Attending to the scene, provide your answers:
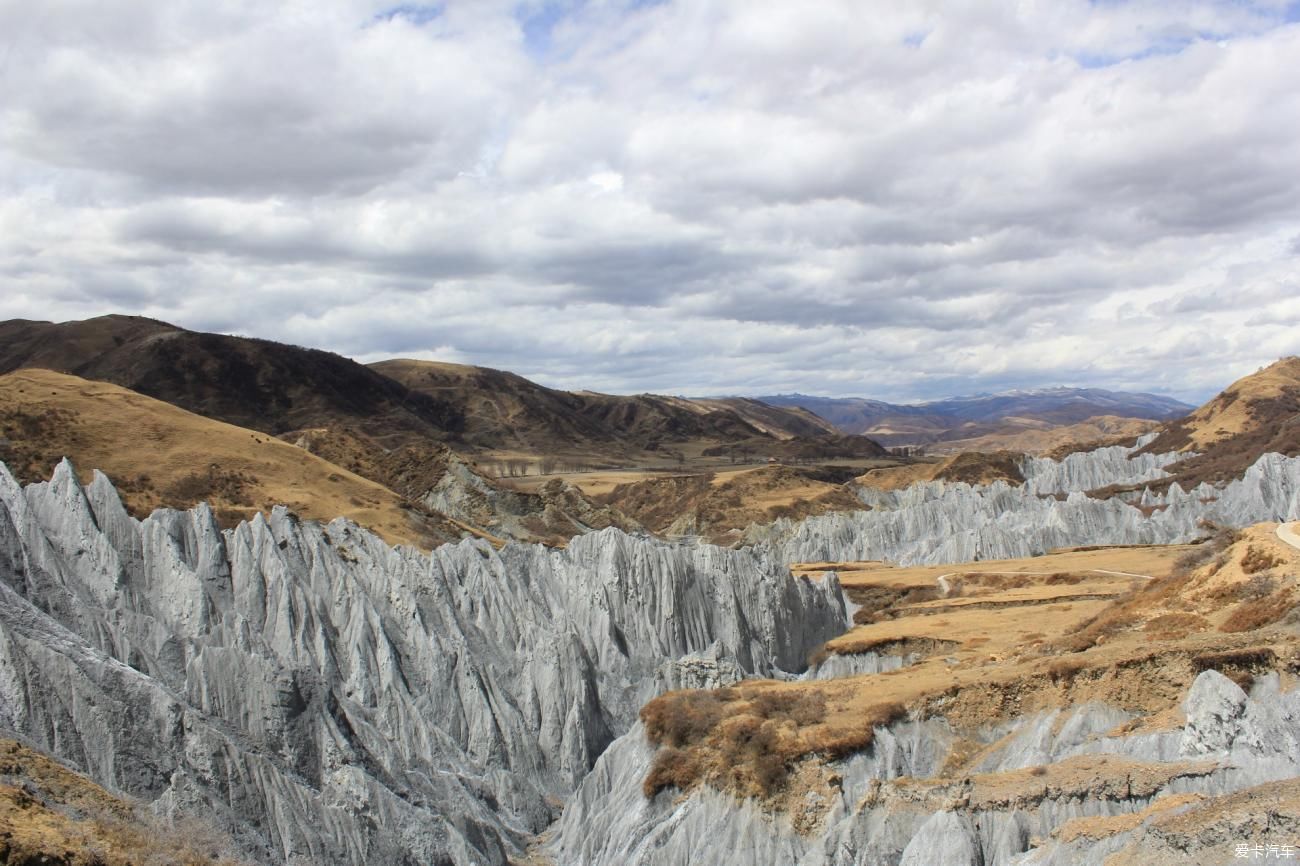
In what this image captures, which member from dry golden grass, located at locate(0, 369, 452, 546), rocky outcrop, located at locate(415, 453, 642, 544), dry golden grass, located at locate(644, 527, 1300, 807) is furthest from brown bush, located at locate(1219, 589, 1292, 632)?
rocky outcrop, located at locate(415, 453, 642, 544)

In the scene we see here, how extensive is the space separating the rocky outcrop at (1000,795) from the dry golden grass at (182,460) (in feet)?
118

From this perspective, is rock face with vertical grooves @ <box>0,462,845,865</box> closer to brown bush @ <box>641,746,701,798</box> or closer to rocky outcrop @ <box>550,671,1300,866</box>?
brown bush @ <box>641,746,701,798</box>

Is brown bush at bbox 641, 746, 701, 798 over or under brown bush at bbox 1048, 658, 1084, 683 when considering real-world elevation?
under

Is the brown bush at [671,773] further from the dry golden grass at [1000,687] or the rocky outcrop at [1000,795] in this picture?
the rocky outcrop at [1000,795]

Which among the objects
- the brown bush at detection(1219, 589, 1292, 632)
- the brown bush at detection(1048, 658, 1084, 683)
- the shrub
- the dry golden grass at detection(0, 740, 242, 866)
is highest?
the dry golden grass at detection(0, 740, 242, 866)

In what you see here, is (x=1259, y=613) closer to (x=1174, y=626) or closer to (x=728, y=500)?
(x=1174, y=626)

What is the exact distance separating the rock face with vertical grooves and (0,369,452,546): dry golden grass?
16.2 meters

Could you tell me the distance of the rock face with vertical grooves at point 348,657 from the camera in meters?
18.9

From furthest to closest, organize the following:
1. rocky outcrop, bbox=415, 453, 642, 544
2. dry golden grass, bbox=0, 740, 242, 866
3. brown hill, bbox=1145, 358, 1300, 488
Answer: brown hill, bbox=1145, 358, 1300, 488 < rocky outcrop, bbox=415, 453, 642, 544 < dry golden grass, bbox=0, 740, 242, 866

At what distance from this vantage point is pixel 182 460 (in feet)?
206

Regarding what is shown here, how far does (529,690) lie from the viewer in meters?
37.0

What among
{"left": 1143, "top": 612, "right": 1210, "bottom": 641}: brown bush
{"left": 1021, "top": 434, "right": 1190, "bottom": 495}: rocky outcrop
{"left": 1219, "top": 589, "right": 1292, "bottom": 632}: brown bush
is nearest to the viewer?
{"left": 1219, "top": 589, "right": 1292, "bottom": 632}: brown bush

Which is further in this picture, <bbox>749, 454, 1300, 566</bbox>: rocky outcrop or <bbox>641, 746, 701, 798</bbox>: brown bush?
<bbox>749, 454, 1300, 566</bbox>: rocky outcrop

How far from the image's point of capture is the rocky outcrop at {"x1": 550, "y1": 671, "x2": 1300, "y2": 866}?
19.3 metres
